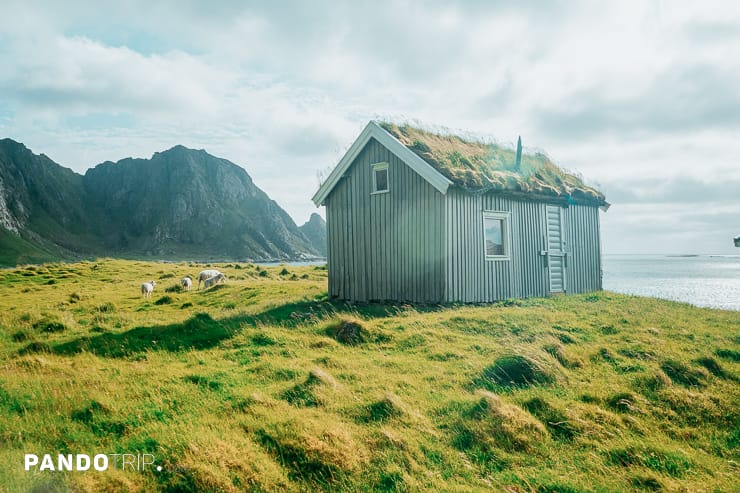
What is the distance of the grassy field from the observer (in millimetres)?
5277

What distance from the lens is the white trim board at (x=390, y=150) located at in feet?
54.9

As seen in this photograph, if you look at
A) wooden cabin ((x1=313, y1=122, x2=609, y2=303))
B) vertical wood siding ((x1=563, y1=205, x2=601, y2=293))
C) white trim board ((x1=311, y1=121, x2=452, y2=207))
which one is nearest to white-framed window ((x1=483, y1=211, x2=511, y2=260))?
wooden cabin ((x1=313, y1=122, x2=609, y2=303))

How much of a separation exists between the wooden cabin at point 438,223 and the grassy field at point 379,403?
3600 mm

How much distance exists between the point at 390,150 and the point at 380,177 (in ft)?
4.24

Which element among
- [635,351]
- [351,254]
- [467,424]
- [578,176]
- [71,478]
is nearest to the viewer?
[71,478]

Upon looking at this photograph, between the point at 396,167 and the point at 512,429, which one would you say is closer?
the point at 512,429

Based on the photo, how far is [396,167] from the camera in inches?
714

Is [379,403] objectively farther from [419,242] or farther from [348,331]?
[419,242]

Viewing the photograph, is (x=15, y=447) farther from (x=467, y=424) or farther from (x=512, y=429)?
(x=512, y=429)

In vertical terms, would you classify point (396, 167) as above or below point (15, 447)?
above

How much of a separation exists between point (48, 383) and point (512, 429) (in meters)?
7.94

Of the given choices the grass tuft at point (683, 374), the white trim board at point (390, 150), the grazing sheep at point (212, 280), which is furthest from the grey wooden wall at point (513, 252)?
the grazing sheep at point (212, 280)

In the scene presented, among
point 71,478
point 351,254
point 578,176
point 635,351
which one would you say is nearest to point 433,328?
point 635,351

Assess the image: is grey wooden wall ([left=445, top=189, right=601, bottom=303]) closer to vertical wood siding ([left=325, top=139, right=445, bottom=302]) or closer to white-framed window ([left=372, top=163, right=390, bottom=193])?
vertical wood siding ([left=325, top=139, right=445, bottom=302])
